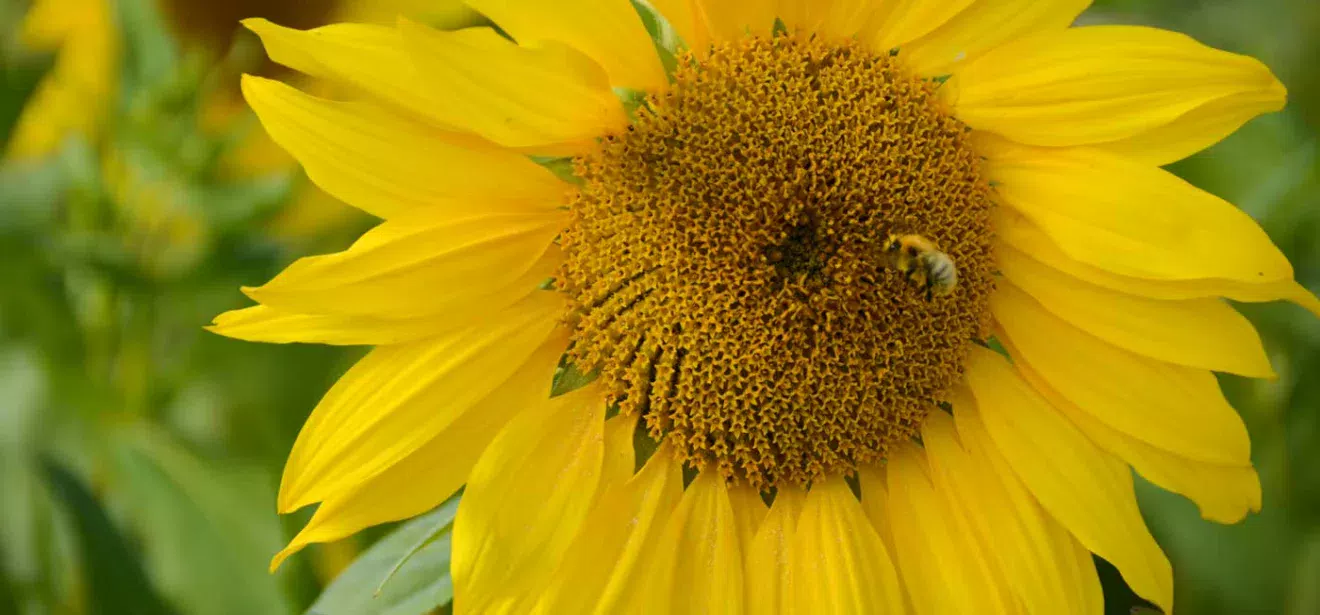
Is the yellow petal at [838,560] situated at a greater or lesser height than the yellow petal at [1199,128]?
lesser

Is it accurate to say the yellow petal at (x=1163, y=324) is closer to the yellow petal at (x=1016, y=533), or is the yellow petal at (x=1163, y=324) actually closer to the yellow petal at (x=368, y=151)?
the yellow petal at (x=1016, y=533)

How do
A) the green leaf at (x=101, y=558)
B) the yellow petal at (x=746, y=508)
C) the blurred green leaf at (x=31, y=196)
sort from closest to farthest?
1. the yellow petal at (x=746, y=508)
2. the green leaf at (x=101, y=558)
3. the blurred green leaf at (x=31, y=196)

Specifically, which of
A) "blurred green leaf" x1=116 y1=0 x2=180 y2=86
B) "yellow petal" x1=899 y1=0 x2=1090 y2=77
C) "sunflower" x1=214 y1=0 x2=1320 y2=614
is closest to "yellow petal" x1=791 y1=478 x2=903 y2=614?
"sunflower" x1=214 y1=0 x2=1320 y2=614

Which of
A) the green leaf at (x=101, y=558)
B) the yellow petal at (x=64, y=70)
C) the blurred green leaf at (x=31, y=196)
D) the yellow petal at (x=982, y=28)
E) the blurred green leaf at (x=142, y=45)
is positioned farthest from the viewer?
the yellow petal at (x=64, y=70)

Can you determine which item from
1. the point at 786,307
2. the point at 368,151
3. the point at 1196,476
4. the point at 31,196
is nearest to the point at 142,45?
the point at 31,196

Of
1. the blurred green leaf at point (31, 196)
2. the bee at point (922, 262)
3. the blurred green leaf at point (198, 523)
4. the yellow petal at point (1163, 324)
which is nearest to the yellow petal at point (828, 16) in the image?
the bee at point (922, 262)

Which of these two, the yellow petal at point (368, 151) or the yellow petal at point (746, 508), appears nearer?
the yellow petal at point (368, 151)

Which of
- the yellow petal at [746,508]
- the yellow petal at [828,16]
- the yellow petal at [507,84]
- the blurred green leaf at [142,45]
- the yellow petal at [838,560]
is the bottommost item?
the yellow petal at [838,560]
